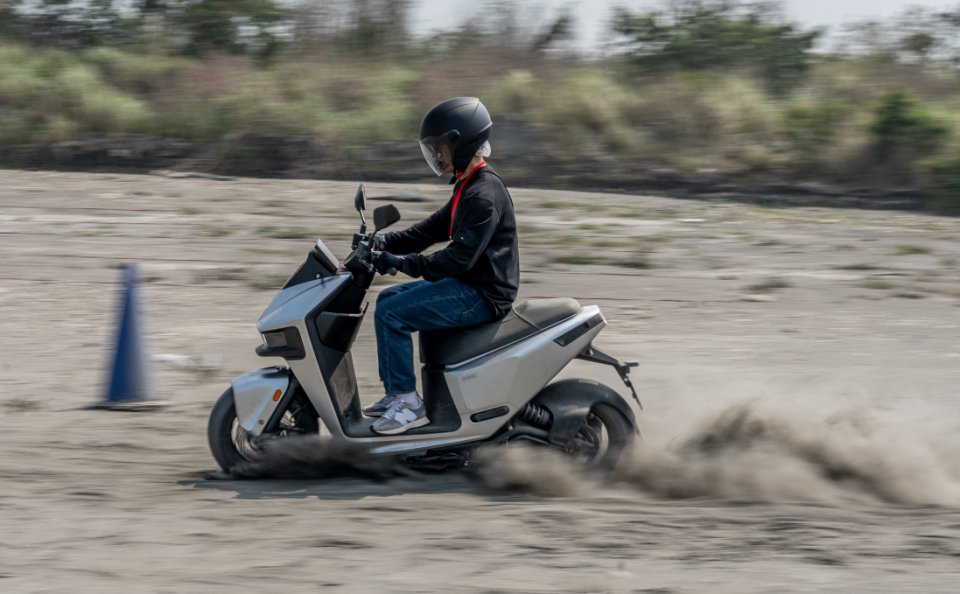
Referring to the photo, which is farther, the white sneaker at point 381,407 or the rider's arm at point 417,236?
the rider's arm at point 417,236

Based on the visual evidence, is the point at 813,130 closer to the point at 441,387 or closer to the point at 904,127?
the point at 904,127

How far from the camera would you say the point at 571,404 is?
4281 millimetres

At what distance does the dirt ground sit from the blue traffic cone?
152mm

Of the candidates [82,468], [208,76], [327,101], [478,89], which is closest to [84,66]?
[208,76]

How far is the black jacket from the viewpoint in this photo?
4086 mm

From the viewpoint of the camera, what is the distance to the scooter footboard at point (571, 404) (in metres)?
4.26

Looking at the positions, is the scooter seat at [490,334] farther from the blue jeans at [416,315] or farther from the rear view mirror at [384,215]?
the rear view mirror at [384,215]

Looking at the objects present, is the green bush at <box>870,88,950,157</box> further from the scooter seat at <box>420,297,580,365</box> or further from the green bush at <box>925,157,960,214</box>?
the scooter seat at <box>420,297,580,365</box>

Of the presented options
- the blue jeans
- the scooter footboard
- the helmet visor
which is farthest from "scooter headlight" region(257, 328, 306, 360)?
the scooter footboard

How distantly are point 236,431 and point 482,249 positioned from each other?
4.65ft

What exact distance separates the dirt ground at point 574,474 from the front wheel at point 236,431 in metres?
0.13

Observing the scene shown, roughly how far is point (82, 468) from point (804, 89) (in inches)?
741

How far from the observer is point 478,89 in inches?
763

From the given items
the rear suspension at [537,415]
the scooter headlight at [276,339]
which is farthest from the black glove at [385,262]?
the rear suspension at [537,415]
